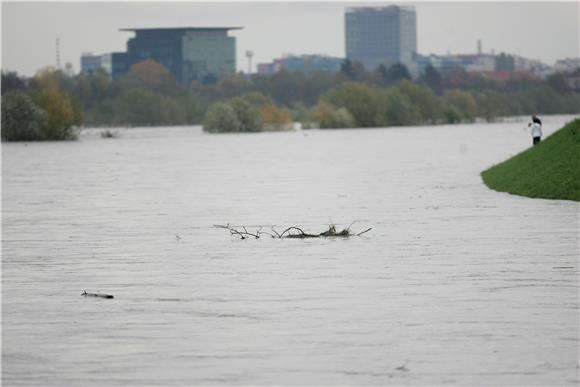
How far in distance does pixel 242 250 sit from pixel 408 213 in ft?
26.8

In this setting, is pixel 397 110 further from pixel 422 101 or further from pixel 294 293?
pixel 294 293

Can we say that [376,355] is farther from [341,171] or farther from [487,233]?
[341,171]

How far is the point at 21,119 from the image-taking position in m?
110

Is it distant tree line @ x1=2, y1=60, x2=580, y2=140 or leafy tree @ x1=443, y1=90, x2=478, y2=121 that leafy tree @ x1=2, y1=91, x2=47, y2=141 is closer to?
distant tree line @ x1=2, y1=60, x2=580, y2=140

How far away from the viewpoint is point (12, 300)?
15.8m

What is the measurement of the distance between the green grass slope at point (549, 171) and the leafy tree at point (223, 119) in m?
100

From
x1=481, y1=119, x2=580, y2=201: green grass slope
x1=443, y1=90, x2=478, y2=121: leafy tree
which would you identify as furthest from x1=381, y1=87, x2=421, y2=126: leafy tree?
x1=481, y1=119, x2=580, y2=201: green grass slope

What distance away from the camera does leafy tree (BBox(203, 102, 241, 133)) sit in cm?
13838

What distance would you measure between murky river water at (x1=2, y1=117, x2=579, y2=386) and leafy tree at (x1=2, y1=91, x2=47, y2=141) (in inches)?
2819

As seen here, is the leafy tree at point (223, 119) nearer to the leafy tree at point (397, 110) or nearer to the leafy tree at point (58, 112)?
the leafy tree at point (397, 110)

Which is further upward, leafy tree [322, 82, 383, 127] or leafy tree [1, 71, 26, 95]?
leafy tree [1, 71, 26, 95]

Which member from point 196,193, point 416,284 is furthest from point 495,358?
point 196,193

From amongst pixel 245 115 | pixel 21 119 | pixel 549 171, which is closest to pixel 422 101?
pixel 245 115

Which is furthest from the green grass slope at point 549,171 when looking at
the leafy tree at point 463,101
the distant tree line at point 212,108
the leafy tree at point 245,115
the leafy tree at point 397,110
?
the leafy tree at point 463,101
